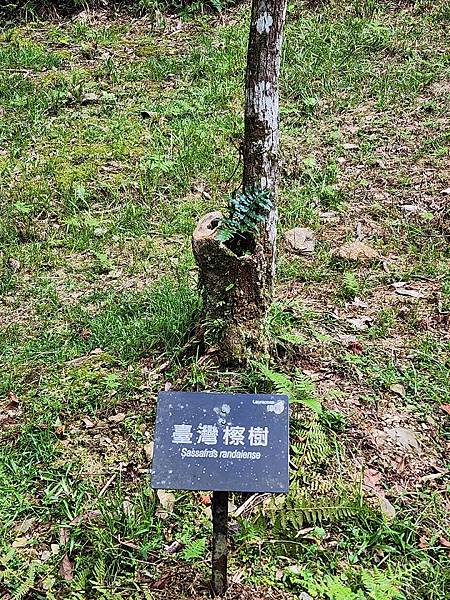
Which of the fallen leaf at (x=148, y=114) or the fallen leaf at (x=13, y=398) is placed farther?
the fallen leaf at (x=148, y=114)

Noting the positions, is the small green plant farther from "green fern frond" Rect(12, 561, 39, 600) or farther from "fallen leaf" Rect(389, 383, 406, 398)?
"green fern frond" Rect(12, 561, 39, 600)

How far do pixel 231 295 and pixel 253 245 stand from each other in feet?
1.03

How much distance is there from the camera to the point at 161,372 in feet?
13.6

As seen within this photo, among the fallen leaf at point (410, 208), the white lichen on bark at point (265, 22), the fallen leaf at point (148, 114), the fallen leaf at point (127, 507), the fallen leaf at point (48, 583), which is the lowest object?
the fallen leaf at point (48, 583)

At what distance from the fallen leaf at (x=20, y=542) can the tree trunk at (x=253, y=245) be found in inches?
56.0

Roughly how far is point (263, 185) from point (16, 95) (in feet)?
17.1

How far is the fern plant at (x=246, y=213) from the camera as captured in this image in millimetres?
3607

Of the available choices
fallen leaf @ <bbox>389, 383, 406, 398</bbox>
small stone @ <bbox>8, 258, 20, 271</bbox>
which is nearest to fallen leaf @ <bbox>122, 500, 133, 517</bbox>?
fallen leaf @ <bbox>389, 383, 406, 398</bbox>

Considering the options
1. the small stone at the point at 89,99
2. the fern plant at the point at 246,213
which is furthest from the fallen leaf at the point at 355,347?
the small stone at the point at 89,99

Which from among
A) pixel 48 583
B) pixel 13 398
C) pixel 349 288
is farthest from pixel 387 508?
pixel 13 398

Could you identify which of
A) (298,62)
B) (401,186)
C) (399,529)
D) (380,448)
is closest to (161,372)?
(380,448)

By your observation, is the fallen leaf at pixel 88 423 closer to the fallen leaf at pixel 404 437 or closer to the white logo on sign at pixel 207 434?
the white logo on sign at pixel 207 434

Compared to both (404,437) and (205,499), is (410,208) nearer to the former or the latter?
(404,437)

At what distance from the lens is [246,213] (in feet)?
11.9
